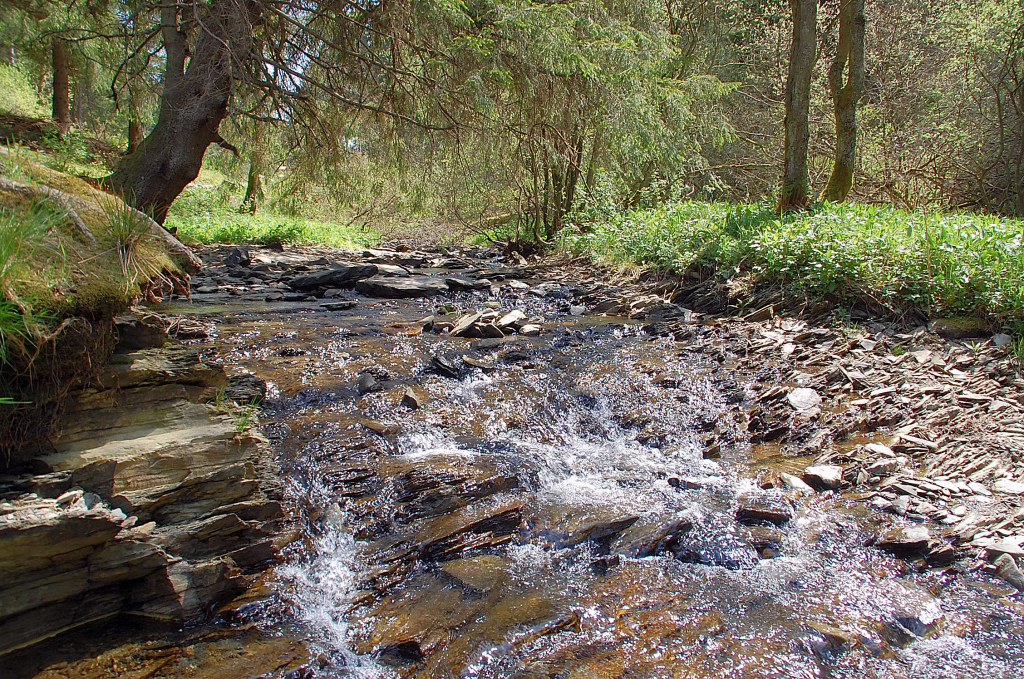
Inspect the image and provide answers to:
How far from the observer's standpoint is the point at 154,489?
115 inches

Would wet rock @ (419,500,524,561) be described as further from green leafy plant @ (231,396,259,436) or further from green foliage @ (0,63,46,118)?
green foliage @ (0,63,46,118)

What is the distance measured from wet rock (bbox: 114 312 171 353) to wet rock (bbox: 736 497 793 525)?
139 inches

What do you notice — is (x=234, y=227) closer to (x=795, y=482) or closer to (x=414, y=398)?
(x=414, y=398)

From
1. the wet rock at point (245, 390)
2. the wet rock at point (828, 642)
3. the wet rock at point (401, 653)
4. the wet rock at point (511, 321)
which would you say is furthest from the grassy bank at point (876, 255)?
the wet rock at point (245, 390)

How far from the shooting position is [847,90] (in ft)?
30.9

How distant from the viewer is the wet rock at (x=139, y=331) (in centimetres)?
335

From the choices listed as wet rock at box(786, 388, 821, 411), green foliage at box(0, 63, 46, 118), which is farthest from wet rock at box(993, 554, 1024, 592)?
green foliage at box(0, 63, 46, 118)

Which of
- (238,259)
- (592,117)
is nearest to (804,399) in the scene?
(592,117)

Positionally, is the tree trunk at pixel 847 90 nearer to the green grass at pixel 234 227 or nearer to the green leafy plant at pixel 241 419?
the green leafy plant at pixel 241 419

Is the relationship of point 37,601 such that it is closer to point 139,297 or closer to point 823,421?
point 139,297

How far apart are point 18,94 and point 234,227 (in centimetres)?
1622

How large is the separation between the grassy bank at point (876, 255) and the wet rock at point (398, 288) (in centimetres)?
399

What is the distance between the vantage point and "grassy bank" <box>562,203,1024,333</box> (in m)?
5.55

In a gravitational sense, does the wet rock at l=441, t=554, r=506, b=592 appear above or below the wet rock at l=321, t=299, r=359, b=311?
below
